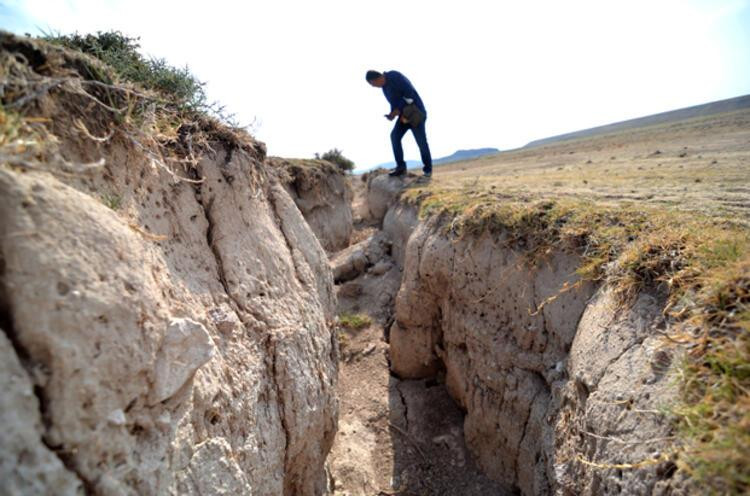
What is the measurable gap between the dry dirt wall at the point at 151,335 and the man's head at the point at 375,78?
5.40 meters

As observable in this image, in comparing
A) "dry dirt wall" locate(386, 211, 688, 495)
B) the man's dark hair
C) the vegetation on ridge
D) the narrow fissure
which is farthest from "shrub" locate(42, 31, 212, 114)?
the man's dark hair

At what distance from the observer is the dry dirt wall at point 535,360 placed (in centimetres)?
212

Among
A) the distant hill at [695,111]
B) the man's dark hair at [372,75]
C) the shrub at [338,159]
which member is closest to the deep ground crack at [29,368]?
the man's dark hair at [372,75]

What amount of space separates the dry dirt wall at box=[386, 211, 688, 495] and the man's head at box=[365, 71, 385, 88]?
3.99 m

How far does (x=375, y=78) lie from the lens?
7.71 meters

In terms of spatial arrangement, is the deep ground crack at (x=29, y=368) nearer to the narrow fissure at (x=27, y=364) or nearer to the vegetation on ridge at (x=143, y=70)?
the narrow fissure at (x=27, y=364)

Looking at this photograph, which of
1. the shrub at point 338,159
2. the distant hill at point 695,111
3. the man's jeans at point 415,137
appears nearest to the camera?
the man's jeans at point 415,137

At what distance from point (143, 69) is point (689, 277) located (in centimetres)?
396

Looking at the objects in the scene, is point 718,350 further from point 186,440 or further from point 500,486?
point 500,486

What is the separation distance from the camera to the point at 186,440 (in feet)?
5.67

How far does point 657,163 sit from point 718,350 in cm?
685

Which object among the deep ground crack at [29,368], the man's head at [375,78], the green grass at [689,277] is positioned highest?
the man's head at [375,78]

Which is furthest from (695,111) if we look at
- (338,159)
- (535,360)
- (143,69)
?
(143,69)

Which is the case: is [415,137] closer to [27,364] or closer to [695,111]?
[27,364]
